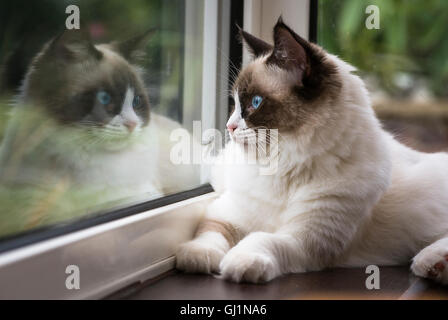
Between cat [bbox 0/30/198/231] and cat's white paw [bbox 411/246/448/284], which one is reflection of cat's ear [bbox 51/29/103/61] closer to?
cat [bbox 0/30/198/231]

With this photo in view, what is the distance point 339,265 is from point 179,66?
0.85m

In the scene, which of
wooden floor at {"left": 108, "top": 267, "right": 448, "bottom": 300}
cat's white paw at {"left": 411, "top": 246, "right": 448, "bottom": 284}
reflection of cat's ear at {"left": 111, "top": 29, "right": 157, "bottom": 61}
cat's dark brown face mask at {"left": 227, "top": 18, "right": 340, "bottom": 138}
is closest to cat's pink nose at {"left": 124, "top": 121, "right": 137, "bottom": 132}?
reflection of cat's ear at {"left": 111, "top": 29, "right": 157, "bottom": 61}

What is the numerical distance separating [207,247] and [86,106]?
495 millimetres

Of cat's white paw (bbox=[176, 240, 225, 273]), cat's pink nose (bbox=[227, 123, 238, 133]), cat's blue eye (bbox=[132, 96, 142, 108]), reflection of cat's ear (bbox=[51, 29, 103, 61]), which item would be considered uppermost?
reflection of cat's ear (bbox=[51, 29, 103, 61])

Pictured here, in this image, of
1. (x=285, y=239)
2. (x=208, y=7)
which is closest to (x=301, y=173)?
(x=285, y=239)

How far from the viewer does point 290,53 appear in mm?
1404

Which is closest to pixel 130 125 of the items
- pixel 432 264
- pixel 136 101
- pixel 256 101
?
pixel 136 101

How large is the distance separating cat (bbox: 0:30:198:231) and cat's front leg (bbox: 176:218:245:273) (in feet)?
0.62

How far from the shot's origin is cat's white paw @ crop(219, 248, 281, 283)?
1184mm

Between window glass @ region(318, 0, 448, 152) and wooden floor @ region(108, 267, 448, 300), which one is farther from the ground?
window glass @ region(318, 0, 448, 152)

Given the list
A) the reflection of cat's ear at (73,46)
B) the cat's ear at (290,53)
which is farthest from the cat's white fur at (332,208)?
the reflection of cat's ear at (73,46)

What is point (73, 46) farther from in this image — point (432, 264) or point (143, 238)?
point (432, 264)

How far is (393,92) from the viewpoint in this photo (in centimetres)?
193
